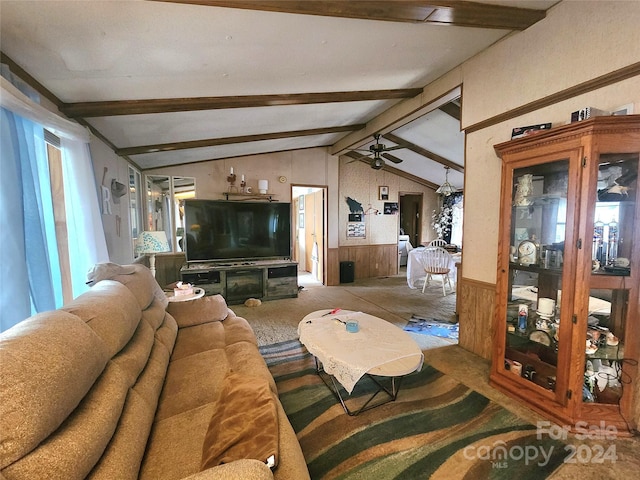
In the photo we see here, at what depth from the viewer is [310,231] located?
22.6 feet

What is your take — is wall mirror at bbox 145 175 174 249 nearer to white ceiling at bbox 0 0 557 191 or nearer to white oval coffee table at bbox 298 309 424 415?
white ceiling at bbox 0 0 557 191

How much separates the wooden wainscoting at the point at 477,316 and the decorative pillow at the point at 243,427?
213cm

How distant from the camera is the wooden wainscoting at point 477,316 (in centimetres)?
254

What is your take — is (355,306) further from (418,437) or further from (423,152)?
(423,152)

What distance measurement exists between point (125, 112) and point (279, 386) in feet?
8.19

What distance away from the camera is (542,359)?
6.48 ft

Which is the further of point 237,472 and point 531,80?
point 531,80

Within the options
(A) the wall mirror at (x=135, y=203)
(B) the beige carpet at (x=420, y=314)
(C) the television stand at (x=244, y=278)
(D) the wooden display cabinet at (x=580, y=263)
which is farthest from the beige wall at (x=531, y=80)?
(A) the wall mirror at (x=135, y=203)

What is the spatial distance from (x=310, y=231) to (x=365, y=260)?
1.51 m

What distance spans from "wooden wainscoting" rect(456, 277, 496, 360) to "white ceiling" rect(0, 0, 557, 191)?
82.4 inches

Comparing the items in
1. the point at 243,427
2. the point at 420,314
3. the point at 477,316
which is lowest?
the point at 420,314

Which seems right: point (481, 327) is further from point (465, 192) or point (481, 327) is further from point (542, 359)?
point (465, 192)

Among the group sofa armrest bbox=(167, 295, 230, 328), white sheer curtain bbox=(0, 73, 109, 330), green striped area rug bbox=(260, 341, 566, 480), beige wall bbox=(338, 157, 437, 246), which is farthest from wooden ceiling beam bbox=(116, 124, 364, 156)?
green striped area rug bbox=(260, 341, 566, 480)

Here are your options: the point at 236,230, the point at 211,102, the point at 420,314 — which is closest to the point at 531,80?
the point at 211,102
